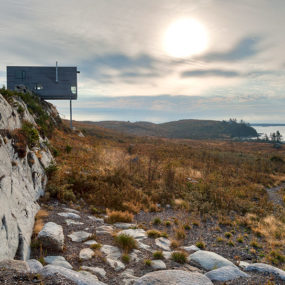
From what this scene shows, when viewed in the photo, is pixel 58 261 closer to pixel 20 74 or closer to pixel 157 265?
pixel 157 265

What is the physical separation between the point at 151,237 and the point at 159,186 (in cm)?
630

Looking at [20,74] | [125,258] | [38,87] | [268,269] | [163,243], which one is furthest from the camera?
[38,87]

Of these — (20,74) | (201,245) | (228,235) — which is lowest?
(228,235)

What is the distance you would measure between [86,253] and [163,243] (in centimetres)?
275

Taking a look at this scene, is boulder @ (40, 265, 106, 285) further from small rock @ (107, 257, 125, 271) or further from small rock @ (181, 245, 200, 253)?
small rock @ (181, 245, 200, 253)

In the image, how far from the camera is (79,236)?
6.55 meters

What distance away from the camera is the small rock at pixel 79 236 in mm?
6333

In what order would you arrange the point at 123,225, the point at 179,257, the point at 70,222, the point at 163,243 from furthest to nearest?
the point at 123,225
the point at 70,222
the point at 163,243
the point at 179,257

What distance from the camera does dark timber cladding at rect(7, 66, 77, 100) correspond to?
98.8 ft

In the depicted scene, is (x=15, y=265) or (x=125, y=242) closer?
(x=15, y=265)

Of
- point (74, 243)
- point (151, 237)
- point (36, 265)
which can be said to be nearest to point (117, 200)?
point (151, 237)

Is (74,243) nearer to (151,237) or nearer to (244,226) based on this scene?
(151,237)

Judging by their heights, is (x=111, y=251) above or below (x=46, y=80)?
below

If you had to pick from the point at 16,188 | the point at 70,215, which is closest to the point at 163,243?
the point at 70,215
